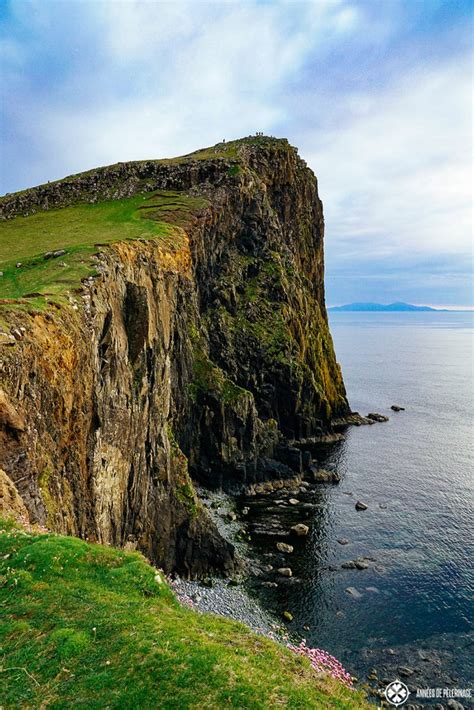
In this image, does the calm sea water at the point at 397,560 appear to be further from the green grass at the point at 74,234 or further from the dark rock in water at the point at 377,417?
the green grass at the point at 74,234

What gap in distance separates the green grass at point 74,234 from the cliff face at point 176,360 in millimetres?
1268

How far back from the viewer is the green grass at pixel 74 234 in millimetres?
34250

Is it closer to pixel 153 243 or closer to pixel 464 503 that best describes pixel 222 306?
pixel 153 243

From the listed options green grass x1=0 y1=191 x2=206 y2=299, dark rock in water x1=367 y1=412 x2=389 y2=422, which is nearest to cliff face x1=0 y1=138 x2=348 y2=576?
green grass x1=0 y1=191 x2=206 y2=299

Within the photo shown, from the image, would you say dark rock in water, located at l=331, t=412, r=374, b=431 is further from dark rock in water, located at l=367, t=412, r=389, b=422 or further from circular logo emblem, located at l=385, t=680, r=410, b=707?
circular logo emblem, located at l=385, t=680, r=410, b=707

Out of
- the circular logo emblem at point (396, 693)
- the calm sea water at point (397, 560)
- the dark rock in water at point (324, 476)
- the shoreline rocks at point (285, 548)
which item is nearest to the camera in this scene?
the circular logo emblem at point (396, 693)

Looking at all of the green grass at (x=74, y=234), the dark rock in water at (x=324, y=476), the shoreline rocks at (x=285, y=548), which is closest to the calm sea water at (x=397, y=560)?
the shoreline rocks at (x=285, y=548)

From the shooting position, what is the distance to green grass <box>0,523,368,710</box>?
10.6 m

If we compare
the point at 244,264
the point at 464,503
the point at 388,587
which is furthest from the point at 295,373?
the point at 388,587

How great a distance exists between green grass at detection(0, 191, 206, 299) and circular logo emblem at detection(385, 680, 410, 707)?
36369 millimetres

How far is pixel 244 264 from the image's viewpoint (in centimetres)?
9319

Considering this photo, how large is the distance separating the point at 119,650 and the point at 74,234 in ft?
180

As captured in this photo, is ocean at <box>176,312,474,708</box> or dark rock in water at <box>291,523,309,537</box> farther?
dark rock in water at <box>291,523,309,537</box>

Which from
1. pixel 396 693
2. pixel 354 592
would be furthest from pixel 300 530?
pixel 396 693
